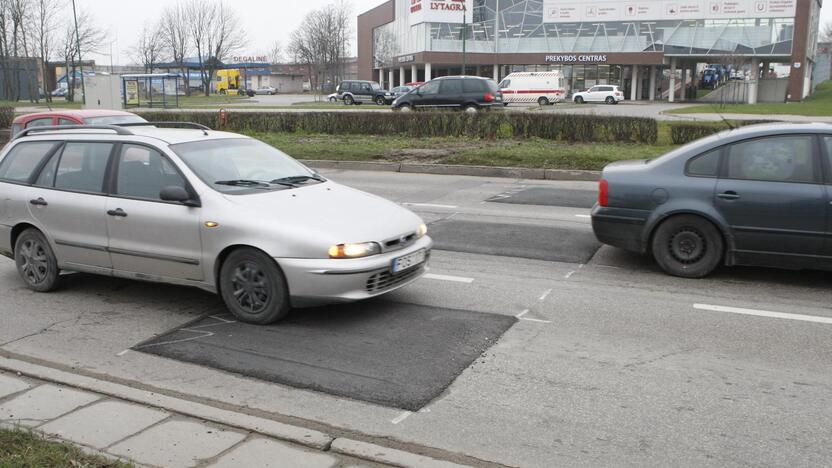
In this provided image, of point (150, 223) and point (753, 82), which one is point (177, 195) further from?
point (753, 82)

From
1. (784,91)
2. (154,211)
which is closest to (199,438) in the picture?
(154,211)

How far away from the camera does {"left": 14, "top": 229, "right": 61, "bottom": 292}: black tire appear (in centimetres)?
707

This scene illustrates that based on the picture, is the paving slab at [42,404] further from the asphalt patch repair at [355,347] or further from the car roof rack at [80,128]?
the car roof rack at [80,128]

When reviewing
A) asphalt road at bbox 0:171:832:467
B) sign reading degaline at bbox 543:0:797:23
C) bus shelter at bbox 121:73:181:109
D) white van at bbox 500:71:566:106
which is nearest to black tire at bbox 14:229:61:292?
asphalt road at bbox 0:171:832:467

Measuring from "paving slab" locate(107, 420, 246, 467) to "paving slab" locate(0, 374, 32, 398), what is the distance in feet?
3.83

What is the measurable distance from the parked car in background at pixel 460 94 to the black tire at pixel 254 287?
76.3ft

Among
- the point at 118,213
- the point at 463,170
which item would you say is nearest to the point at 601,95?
the point at 463,170

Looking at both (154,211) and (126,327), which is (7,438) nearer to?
(126,327)

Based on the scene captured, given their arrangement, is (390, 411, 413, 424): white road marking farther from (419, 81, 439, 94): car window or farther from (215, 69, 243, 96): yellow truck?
(215, 69, 243, 96): yellow truck

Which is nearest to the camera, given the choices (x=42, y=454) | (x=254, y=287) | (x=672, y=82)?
(x=42, y=454)

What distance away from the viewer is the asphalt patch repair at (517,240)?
8711 mm

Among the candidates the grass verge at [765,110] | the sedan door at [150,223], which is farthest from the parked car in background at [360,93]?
the sedan door at [150,223]

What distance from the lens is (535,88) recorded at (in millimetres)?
51625

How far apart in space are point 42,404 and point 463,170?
41.8 ft
